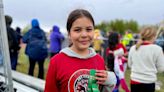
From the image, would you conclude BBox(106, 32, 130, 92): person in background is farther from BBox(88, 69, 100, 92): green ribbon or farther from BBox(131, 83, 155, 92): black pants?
BBox(88, 69, 100, 92): green ribbon

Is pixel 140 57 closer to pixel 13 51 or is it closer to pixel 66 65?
pixel 66 65

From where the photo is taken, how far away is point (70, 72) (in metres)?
2.81

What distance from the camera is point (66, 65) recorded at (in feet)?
9.27

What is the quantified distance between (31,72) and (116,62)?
9.27 ft

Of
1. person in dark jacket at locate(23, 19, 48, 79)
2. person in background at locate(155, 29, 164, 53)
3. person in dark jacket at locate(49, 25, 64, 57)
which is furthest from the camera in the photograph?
person in background at locate(155, 29, 164, 53)

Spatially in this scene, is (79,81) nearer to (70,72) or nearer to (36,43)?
(70,72)

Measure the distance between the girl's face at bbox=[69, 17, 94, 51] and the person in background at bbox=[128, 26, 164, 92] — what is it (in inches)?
114

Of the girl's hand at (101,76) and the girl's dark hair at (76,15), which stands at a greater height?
the girl's dark hair at (76,15)

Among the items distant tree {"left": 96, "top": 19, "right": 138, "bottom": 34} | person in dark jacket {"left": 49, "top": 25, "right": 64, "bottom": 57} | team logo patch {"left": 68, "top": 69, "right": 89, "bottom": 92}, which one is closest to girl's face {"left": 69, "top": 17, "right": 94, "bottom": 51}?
team logo patch {"left": 68, "top": 69, "right": 89, "bottom": 92}

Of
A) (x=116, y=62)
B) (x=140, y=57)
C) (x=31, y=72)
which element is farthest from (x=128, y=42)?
(x=140, y=57)

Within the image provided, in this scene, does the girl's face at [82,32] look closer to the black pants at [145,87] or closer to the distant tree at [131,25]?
the black pants at [145,87]

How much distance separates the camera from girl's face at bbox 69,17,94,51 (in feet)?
9.12

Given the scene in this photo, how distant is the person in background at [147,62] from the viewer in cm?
560

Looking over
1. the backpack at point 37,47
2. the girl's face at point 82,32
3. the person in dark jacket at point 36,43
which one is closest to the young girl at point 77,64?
the girl's face at point 82,32
